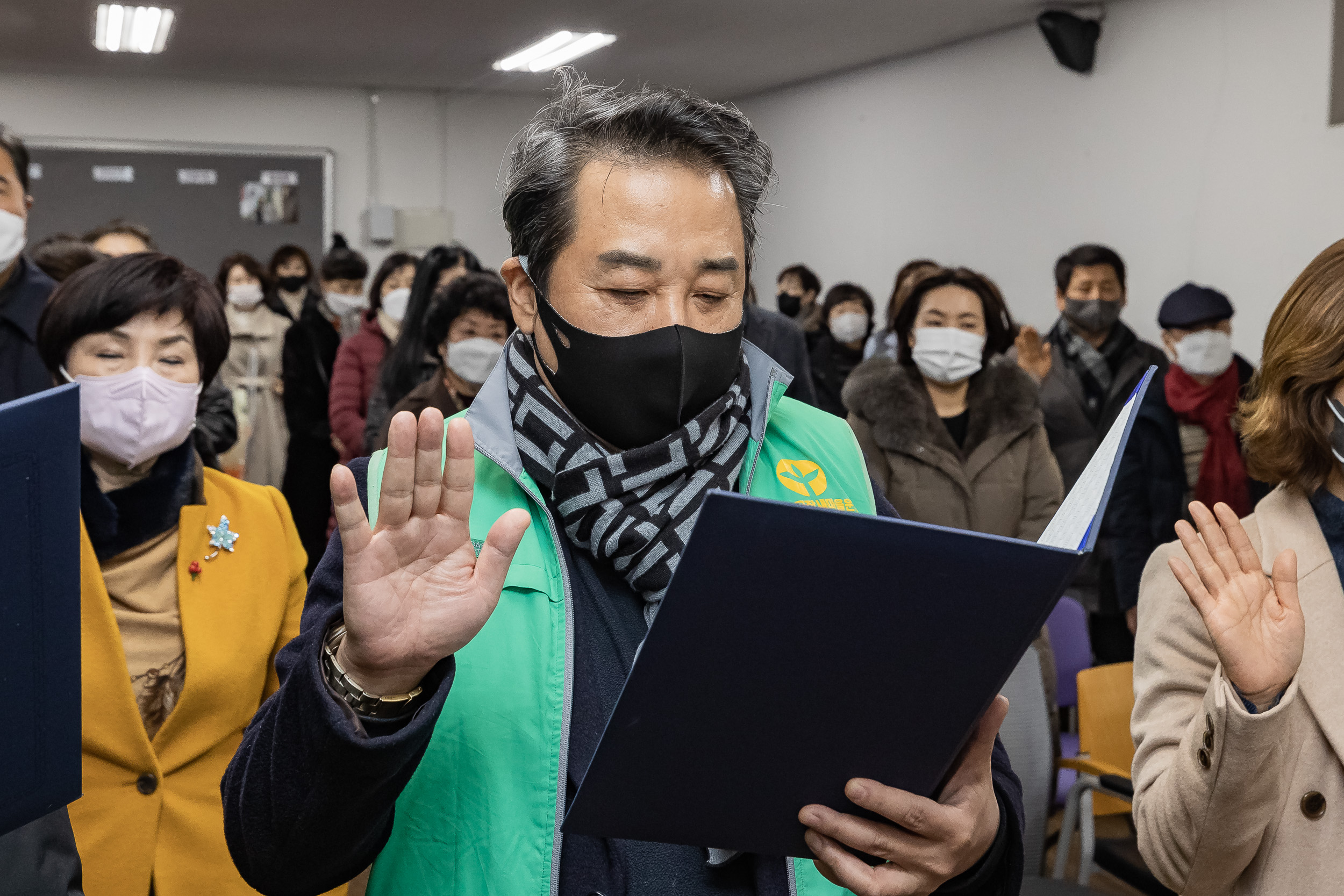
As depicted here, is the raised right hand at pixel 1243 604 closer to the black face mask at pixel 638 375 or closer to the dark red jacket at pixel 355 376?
the black face mask at pixel 638 375

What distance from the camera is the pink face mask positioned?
1989mm

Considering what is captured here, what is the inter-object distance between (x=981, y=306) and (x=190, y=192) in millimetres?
8160

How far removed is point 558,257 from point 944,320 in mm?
2695

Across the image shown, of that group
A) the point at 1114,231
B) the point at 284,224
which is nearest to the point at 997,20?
the point at 1114,231

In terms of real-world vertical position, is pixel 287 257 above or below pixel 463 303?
above

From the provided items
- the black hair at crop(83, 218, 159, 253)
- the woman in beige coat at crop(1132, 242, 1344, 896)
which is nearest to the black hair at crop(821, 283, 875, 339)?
the black hair at crop(83, 218, 159, 253)

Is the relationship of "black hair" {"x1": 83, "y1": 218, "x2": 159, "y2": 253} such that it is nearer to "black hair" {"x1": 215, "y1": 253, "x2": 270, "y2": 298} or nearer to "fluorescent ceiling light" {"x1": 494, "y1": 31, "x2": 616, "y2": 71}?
"black hair" {"x1": 215, "y1": 253, "x2": 270, "y2": 298}

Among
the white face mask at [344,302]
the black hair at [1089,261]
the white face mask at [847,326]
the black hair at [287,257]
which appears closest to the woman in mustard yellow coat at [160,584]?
the black hair at [1089,261]

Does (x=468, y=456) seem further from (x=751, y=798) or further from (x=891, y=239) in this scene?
(x=891, y=239)

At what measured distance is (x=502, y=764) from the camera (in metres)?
1.13

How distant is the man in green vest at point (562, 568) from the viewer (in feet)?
3.34

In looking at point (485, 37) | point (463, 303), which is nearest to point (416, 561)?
point (463, 303)

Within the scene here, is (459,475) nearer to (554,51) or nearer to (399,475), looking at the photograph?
(399,475)

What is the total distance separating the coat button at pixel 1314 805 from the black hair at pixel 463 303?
8.42 ft
